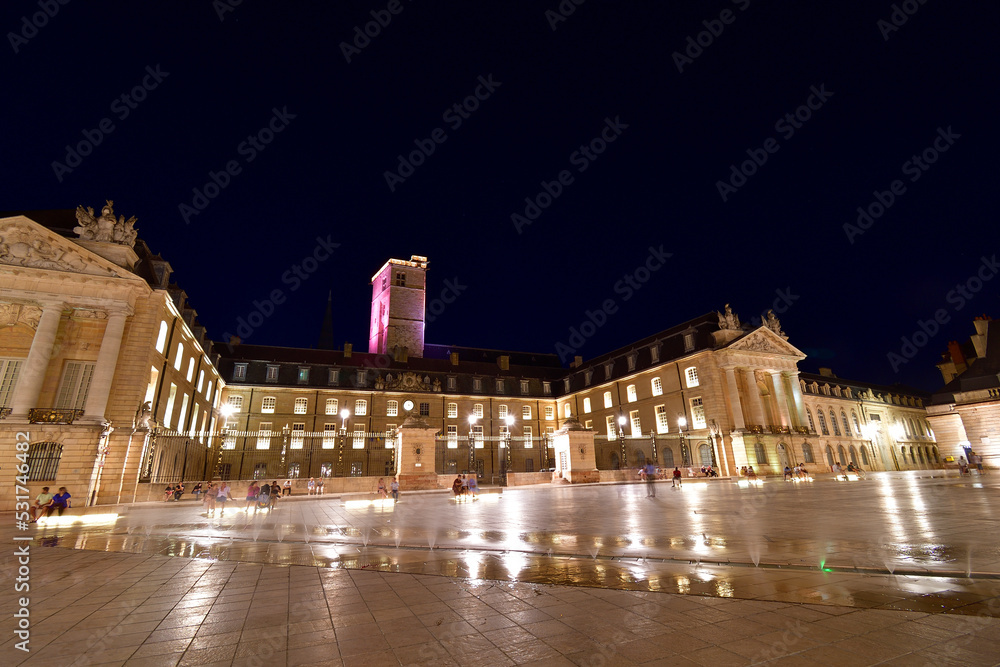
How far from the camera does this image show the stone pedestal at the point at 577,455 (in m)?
29.4

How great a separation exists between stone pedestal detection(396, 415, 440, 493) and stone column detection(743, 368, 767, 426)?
3253cm

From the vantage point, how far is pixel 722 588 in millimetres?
5113

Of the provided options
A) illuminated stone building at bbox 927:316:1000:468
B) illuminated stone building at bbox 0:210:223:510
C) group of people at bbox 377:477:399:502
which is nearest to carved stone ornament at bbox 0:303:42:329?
illuminated stone building at bbox 0:210:223:510

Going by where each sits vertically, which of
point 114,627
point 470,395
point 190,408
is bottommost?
point 114,627

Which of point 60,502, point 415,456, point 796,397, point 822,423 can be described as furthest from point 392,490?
point 822,423

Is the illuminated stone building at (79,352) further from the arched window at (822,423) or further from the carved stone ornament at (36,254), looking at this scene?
the arched window at (822,423)

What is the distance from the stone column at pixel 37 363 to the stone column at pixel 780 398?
5579cm

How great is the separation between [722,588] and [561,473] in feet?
86.1

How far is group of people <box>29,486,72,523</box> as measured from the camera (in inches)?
648

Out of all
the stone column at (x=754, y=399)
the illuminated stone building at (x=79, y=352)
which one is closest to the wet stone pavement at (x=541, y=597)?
the illuminated stone building at (x=79, y=352)

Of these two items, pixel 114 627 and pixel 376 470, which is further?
pixel 376 470

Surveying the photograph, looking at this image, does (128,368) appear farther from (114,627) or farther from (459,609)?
(459,609)

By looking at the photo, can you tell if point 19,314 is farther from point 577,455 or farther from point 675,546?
point 675,546

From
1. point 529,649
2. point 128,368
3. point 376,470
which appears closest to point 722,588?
point 529,649
